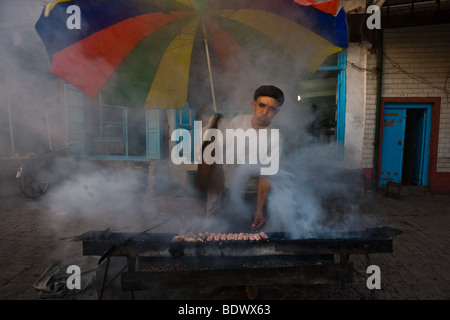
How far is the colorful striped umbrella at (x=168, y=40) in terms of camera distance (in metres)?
2.34

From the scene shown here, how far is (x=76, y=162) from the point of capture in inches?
313

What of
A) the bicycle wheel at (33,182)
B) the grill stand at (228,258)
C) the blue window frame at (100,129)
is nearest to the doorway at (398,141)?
the grill stand at (228,258)

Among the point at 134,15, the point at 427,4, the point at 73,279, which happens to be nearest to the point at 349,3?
the point at 427,4

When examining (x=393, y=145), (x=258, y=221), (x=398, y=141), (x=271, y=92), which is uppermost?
(x=271, y=92)

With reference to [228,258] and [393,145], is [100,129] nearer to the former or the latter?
[228,258]

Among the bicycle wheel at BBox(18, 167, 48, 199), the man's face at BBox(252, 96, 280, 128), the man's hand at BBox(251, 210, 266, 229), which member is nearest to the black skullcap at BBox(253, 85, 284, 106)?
the man's face at BBox(252, 96, 280, 128)

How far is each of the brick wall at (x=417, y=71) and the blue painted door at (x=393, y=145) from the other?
0.54 metres

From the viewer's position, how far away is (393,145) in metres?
7.57

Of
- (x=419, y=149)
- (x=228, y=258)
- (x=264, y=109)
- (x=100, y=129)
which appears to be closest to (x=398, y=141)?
(x=419, y=149)

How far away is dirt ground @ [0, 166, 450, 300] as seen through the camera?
2.67m

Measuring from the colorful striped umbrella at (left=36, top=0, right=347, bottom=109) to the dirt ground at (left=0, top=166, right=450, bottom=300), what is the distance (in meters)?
1.72

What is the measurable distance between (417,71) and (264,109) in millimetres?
7162

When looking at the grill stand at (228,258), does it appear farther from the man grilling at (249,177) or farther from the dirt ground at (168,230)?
the man grilling at (249,177)

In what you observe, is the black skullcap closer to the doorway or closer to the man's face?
the man's face
